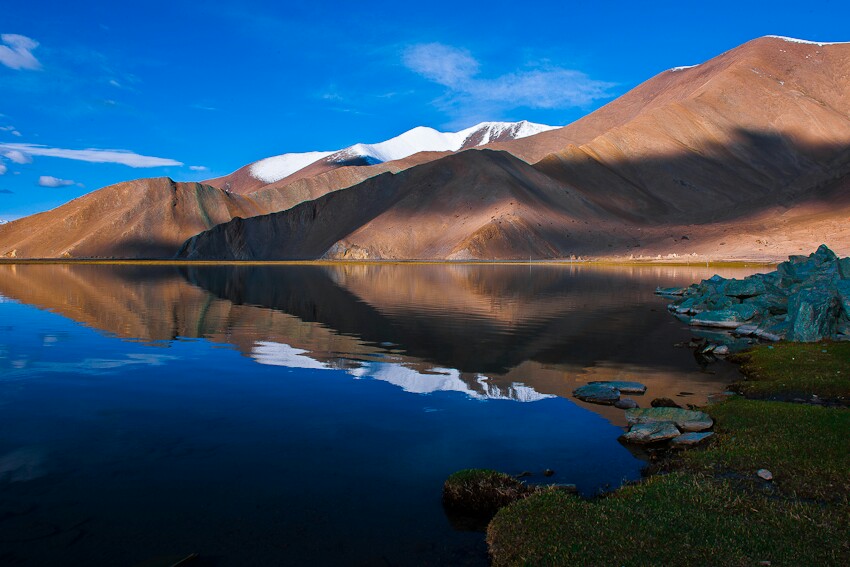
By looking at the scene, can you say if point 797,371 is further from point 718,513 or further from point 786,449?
point 718,513

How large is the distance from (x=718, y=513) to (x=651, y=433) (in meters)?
4.69

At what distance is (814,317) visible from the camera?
25.9m

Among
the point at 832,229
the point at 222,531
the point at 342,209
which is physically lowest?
the point at 222,531

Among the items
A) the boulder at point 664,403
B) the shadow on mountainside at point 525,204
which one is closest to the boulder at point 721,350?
the boulder at point 664,403

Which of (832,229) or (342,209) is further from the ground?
(342,209)

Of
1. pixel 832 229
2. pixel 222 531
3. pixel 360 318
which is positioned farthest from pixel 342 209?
pixel 222 531

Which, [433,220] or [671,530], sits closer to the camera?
[671,530]

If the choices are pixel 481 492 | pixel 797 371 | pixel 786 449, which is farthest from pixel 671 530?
pixel 797 371

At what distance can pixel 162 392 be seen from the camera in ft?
59.3

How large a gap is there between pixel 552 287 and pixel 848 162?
171145 millimetres

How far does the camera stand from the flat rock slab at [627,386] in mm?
18416

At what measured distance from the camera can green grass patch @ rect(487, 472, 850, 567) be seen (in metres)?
7.95

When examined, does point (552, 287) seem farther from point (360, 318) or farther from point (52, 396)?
point (52, 396)

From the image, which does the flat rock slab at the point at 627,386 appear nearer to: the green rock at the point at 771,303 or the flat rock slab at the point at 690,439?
the flat rock slab at the point at 690,439
